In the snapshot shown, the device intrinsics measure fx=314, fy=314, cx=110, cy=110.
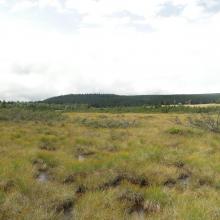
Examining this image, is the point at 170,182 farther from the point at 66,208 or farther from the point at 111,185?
the point at 66,208

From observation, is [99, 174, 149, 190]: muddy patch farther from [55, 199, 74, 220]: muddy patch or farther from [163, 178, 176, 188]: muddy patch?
[55, 199, 74, 220]: muddy patch

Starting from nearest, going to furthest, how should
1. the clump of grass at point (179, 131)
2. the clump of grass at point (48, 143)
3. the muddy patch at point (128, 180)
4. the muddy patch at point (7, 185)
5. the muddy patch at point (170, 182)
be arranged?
the muddy patch at point (7, 185)
the muddy patch at point (128, 180)
the muddy patch at point (170, 182)
the clump of grass at point (48, 143)
the clump of grass at point (179, 131)

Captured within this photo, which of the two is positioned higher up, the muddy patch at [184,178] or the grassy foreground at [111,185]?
the grassy foreground at [111,185]

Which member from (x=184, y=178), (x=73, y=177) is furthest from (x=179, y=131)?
(x=73, y=177)

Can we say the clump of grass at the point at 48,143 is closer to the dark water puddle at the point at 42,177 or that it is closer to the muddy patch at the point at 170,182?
the dark water puddle at the point at 42,177

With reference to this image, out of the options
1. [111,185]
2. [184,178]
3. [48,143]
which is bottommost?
[184,178]

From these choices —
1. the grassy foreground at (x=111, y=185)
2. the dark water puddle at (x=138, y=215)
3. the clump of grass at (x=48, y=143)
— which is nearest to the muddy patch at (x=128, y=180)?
the grassy foreground at (x=111, y=185)

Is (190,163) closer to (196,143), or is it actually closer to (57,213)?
(196,143)

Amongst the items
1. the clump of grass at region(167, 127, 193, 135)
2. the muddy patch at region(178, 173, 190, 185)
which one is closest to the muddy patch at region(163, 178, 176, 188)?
the muddy patch at region(178, 173, 190, 185)

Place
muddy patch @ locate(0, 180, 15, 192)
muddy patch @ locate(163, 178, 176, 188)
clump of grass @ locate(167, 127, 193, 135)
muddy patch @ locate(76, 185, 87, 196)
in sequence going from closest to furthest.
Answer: muddy patch @ locate(0, 180, 15, 192) → muddy patch @ locate(76, 185, 87, 196) → muddy patch @ locate(163, 178, 176, 188) → clump of grass @ locate(167, 127, 193, 135)

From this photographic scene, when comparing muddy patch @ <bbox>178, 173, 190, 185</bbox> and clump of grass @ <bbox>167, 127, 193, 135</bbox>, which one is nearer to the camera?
muddy patch @ <bbox>178, 173, 190, 185</bbox>

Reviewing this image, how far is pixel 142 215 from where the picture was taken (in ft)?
22.1

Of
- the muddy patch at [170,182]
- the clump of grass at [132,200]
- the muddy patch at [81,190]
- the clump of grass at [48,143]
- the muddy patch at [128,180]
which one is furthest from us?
the clump of grass at [48,143]

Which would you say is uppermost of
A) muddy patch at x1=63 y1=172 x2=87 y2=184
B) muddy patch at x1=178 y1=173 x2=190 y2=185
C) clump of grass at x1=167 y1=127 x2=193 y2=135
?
clump of grass at x1=167 y1=127 x2=193 y2=135
